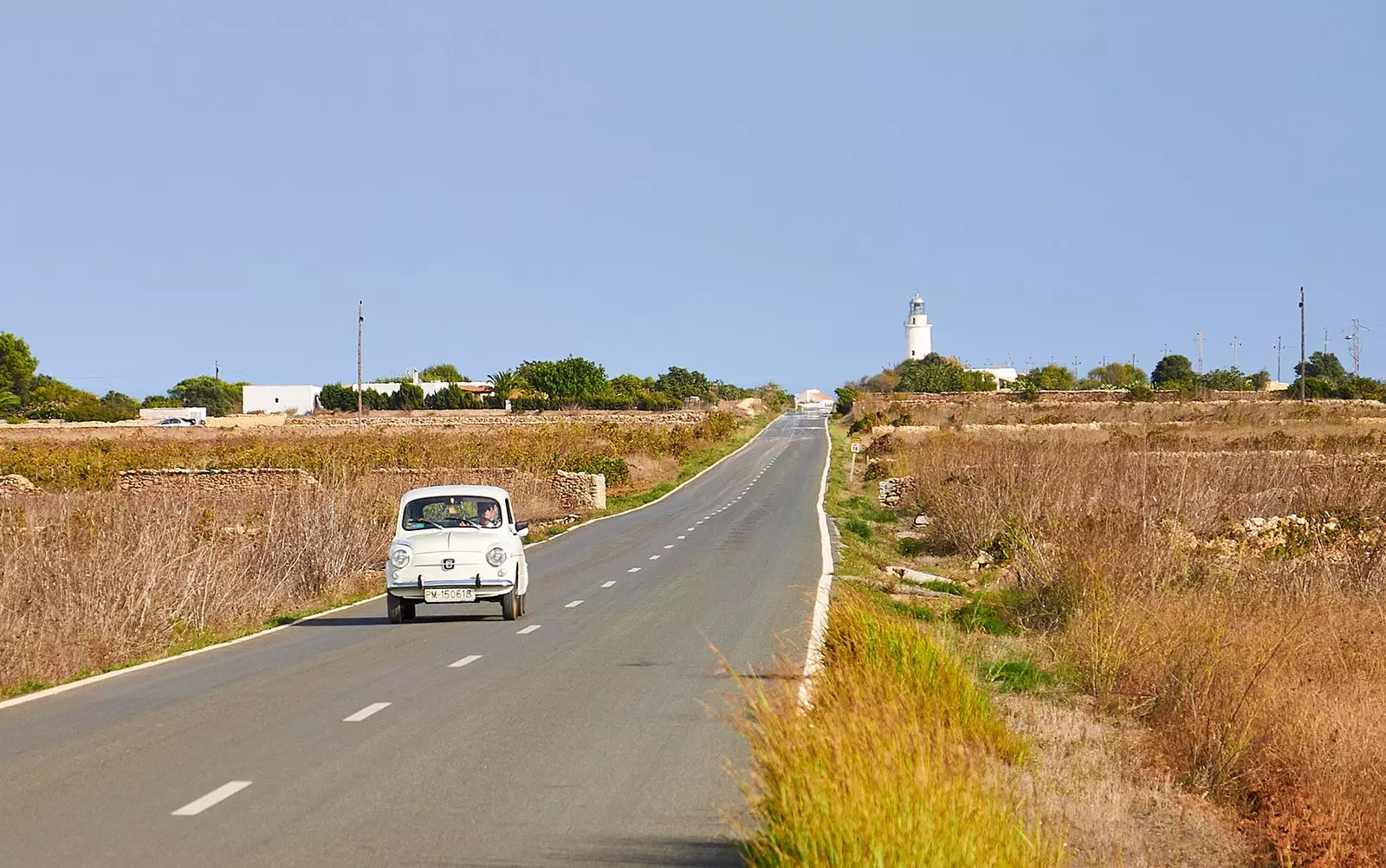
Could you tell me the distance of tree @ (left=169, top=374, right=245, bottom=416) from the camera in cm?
18912

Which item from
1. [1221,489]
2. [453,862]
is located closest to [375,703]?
[453,862]

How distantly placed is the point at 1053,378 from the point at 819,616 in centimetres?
16894

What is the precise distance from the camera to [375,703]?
12.5 m

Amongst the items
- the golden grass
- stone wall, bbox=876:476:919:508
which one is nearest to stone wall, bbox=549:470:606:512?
stone wall, bbox=876:476:919:508

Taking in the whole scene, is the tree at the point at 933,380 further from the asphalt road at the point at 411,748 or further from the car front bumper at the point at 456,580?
the asphalt road at the point at 411,748

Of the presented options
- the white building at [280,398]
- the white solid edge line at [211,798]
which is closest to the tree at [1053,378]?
the white building at [280,398]

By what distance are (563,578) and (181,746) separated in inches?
652

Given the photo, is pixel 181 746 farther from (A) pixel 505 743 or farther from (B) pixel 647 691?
(B) pixel 647 691

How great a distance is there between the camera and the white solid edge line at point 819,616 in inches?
362

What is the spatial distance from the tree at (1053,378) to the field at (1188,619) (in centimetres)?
14540

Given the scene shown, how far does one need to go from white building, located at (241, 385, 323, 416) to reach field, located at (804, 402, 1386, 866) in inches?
5612

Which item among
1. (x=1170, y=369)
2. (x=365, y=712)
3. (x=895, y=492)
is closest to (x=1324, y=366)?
(x=1170, y=369)

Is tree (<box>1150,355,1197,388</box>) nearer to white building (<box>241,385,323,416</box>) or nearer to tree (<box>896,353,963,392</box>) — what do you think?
tree (<box>896,353,963,392</box>)

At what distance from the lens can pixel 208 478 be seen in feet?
168
